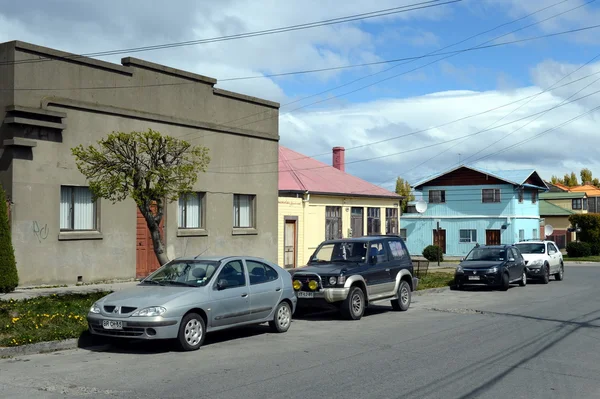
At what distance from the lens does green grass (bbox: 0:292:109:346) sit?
11039 millimetres

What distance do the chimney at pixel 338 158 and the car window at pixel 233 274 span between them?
95.1 ft

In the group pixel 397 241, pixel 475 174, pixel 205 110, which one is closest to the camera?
pixel 397 241

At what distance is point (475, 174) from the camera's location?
185 feet

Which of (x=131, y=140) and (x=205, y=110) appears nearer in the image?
(x=131, y=140)

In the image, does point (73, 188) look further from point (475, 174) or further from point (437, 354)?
point (475, 174)

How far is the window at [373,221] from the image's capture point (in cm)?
3638

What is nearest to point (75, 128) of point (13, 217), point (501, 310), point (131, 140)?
point (13, 217)

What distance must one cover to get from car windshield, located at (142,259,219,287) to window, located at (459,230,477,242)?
46263 millimetres

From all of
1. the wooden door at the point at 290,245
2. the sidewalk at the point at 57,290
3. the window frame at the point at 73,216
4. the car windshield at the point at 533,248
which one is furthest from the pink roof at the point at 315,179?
the sidewalk at the point at 57,290

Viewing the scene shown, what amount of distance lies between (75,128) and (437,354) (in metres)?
13.2

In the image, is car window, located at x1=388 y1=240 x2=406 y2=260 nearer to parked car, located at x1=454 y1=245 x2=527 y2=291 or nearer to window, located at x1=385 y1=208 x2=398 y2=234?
parked car, located at x1=454 y1=245 x2=527 y2=291

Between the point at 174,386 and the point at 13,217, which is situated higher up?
the point at 13,217

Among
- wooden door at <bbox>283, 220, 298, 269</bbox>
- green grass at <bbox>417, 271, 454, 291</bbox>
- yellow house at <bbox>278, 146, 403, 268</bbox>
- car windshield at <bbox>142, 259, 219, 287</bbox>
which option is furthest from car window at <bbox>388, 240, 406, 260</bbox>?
wooden door at <bbox>283, 220, 298, 269</bbox>

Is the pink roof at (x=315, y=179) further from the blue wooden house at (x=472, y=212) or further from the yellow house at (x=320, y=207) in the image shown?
the blue wooden house at (x=472, y=212)
